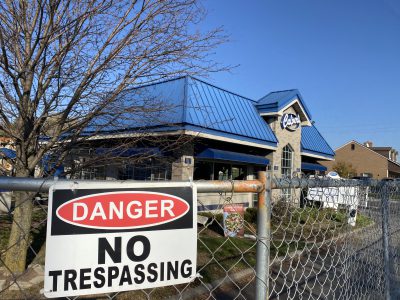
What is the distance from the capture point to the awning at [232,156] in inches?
515

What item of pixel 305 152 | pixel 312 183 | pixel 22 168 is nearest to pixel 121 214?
pixel 312 183

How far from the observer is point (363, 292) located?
3.51 m

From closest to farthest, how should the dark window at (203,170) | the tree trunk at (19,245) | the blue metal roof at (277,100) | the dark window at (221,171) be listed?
1. the tree trunk at (19,245)
2. the dark window at (203,170)
3. the dark window at (221,171)
4. the blue metal roof at (277,100)

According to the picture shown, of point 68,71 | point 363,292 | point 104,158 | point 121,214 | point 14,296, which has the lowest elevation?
point 14,296

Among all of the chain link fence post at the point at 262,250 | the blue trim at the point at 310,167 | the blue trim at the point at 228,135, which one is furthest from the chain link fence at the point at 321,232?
the blue trim at the point at 310,167

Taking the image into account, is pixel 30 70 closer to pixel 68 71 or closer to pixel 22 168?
pixel 68 71

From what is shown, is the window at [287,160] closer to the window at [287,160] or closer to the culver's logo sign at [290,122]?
the window at [287,160]

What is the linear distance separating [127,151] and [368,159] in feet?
207

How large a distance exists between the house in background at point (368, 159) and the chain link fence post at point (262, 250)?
59.7 metres

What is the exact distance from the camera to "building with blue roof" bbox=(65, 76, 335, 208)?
6461 millimetres

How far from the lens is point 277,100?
17.7m

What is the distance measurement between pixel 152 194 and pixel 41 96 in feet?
14.0

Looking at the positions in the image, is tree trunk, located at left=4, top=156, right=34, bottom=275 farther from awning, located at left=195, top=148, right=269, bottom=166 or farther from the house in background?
the house in background

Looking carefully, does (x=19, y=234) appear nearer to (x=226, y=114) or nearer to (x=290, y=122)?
(x=226, y=114)
